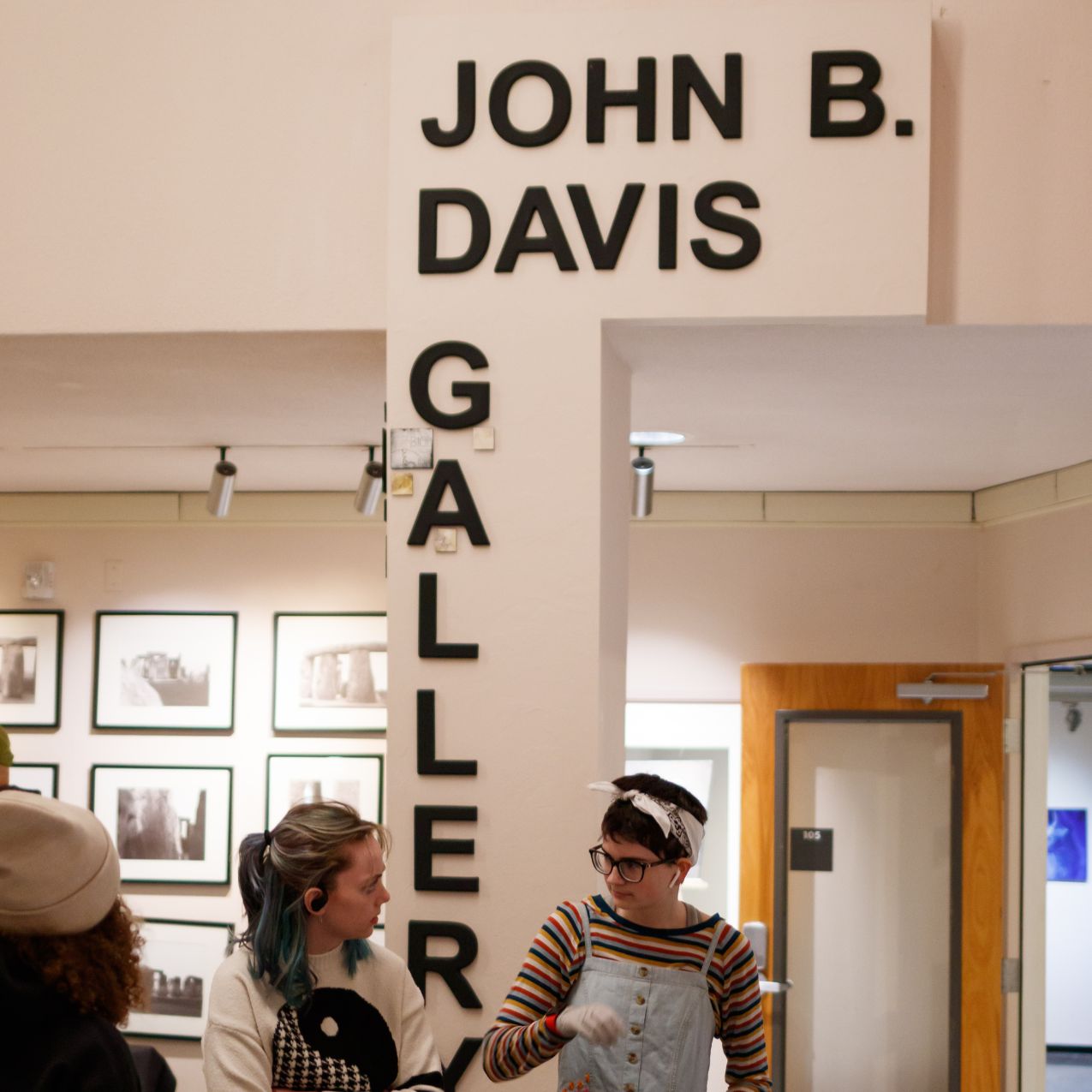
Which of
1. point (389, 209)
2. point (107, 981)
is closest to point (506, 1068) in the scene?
point (107, 981)

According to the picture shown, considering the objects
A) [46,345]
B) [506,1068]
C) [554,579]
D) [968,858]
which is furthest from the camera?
[968,858]

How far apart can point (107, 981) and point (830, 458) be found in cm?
369

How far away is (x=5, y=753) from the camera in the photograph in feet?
9.07

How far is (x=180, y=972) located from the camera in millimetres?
5637

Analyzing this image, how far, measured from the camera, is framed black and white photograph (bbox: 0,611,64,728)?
5789 mm

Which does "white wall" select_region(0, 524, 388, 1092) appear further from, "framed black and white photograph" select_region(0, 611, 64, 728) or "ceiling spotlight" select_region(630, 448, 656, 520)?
"ceiling spotlight" select_region(630, 448, 656, 520)

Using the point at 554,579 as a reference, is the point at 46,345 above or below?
above

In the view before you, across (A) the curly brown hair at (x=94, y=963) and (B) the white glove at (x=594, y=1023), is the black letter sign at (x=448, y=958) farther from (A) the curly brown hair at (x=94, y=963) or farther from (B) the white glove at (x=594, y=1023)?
(A) the curly brown hair at (x=94, y=963)

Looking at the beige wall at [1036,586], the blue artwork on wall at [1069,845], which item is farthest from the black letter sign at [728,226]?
the blue artwork on wall at [1069,845]

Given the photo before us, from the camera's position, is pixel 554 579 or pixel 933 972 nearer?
pixel 554 579

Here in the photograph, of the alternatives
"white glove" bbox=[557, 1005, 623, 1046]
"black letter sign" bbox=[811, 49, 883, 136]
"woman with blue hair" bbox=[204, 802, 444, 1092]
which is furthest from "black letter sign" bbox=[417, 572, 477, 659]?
"black letter sign" bbox=[811, 49, 883, 136]

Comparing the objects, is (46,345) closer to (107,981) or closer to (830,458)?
(107,981)

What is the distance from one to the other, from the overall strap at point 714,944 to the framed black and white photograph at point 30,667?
434 cm

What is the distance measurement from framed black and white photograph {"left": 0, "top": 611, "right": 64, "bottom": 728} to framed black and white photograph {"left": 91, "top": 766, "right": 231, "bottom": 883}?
15.7 inches
